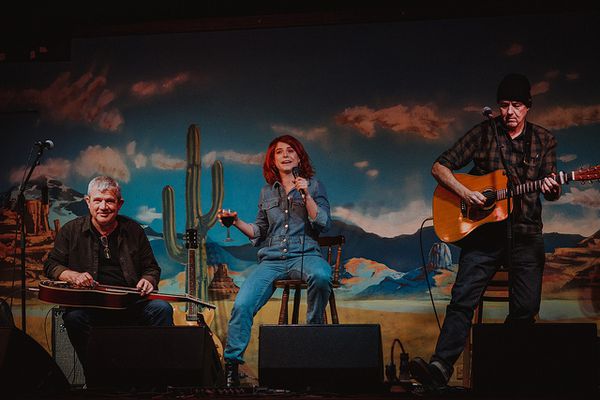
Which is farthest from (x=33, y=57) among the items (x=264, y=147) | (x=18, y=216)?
(x=264, y=147)

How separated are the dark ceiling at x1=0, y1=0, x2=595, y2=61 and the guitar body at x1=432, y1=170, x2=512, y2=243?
6.04 ft

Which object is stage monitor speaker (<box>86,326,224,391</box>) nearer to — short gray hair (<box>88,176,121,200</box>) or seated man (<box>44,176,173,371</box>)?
seated man (<box>44,176,173,371</box>)

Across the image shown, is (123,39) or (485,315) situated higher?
(123,39)

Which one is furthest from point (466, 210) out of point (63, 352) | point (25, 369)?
point (63, 352)

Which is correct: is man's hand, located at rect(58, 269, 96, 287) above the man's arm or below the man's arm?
below

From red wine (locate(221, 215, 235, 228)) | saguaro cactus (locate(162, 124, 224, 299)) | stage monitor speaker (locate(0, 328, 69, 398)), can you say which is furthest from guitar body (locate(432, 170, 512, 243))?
stage monitor speaker (locate(0, 328, 69, 398))

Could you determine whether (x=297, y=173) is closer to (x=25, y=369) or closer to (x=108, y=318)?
(x=108, y=318)

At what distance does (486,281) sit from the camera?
15.1 feet

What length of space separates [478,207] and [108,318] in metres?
2.53

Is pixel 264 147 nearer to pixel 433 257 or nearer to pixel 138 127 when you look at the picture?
pixel 138 127

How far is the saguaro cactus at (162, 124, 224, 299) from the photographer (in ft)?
20.7

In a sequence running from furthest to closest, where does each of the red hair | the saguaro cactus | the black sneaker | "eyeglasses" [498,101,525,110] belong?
the saguaro cactus → the red hair → "eyeglasses" [498,101,525,110] → the black sneaker

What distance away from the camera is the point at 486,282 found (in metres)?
4.62

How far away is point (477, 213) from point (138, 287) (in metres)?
2.28
